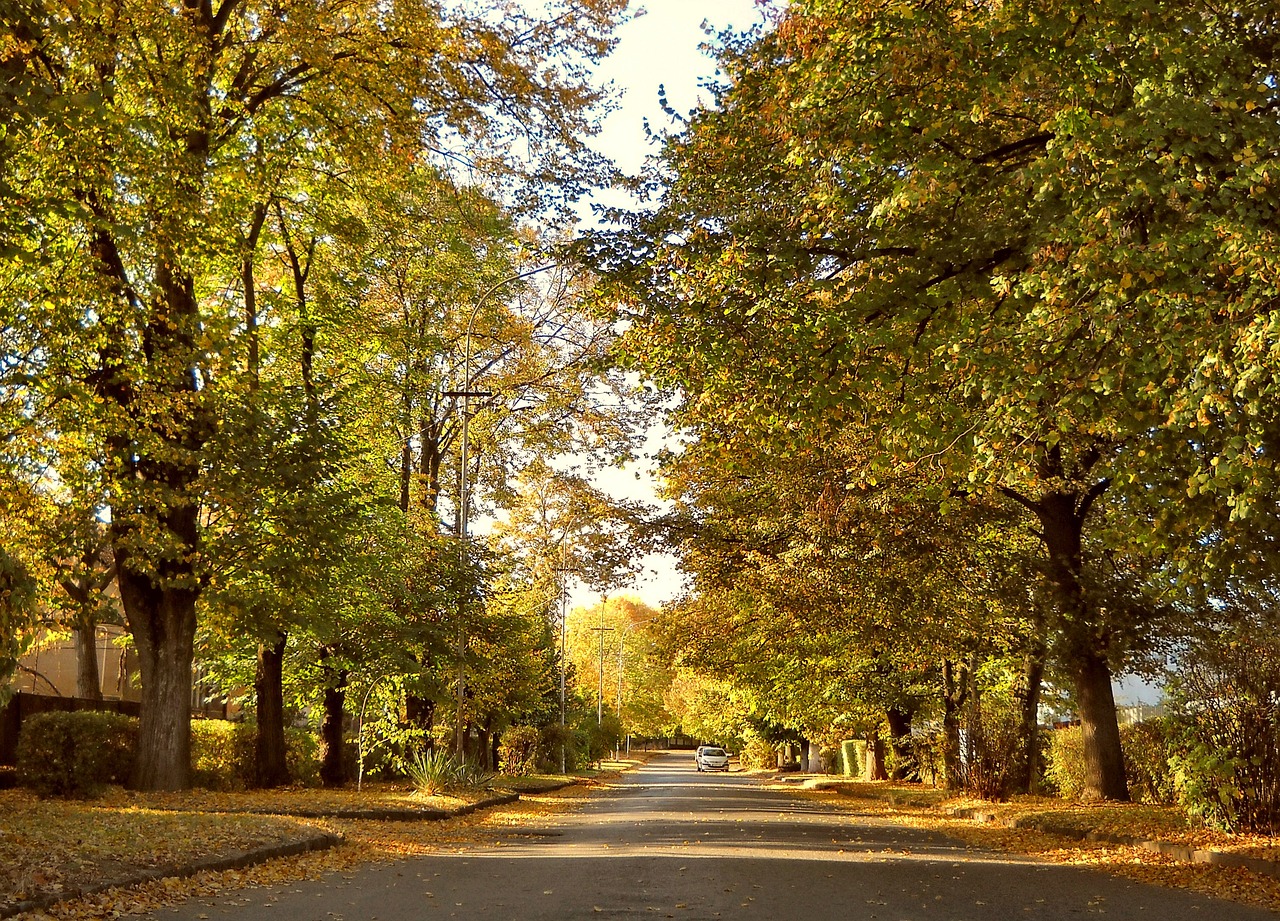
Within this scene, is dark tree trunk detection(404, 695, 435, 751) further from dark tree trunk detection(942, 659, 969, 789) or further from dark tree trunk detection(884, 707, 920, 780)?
dark tree trunk detection(884, 707, 920, 780)

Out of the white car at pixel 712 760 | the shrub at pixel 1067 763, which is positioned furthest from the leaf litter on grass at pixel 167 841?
the white car at pixel 712 760

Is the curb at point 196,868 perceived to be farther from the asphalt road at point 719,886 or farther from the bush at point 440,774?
the bush at point 440,774

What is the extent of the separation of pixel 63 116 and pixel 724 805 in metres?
21.6

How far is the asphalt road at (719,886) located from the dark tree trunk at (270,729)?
29.2 ft

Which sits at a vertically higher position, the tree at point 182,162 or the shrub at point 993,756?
the tree at point 182,162

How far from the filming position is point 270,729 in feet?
78.1

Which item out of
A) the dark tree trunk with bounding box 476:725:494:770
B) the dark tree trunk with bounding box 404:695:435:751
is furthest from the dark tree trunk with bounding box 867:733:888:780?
the dark tree trunk with bounding box 404:695:435:751

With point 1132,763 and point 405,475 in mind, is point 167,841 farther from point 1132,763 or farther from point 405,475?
point 405,475

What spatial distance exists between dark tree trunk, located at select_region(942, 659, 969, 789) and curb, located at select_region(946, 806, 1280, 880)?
6.18m

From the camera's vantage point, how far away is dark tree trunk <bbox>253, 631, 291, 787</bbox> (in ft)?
77.7

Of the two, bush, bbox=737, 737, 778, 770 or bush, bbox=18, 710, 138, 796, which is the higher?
bush, bbox=18, 710, 138, 796

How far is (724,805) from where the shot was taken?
2719 cm

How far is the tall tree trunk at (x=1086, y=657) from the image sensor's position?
19.4 metres

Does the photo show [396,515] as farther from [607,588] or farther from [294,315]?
[607,588]
